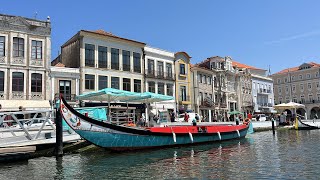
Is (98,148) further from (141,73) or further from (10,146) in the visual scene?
(141,73)

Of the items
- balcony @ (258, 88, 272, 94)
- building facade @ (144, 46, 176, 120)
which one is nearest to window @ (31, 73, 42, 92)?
building facade @ (144, 46, 176, 120)

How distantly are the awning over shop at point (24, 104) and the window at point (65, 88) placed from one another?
2723 mm

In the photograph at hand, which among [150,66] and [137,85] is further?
[150,66]

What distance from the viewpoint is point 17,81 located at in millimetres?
32688

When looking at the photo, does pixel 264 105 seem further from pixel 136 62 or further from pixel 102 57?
pixel 102 57

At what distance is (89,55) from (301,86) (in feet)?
221

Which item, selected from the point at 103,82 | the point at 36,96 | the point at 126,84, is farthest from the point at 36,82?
the point at 126,84

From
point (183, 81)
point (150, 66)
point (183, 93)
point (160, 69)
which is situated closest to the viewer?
point (150, 66)

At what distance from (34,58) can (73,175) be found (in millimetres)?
23709

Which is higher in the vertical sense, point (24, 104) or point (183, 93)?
point (183, 93)

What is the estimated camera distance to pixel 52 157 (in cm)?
1831

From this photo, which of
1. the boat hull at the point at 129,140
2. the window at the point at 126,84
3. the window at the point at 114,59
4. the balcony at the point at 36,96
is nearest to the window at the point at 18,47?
the balcony at the point at 36,96

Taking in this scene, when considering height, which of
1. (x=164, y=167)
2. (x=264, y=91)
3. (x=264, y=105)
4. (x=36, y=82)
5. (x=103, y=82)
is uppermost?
(x=264, y=91)

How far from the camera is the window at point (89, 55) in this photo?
38131 millimetres
